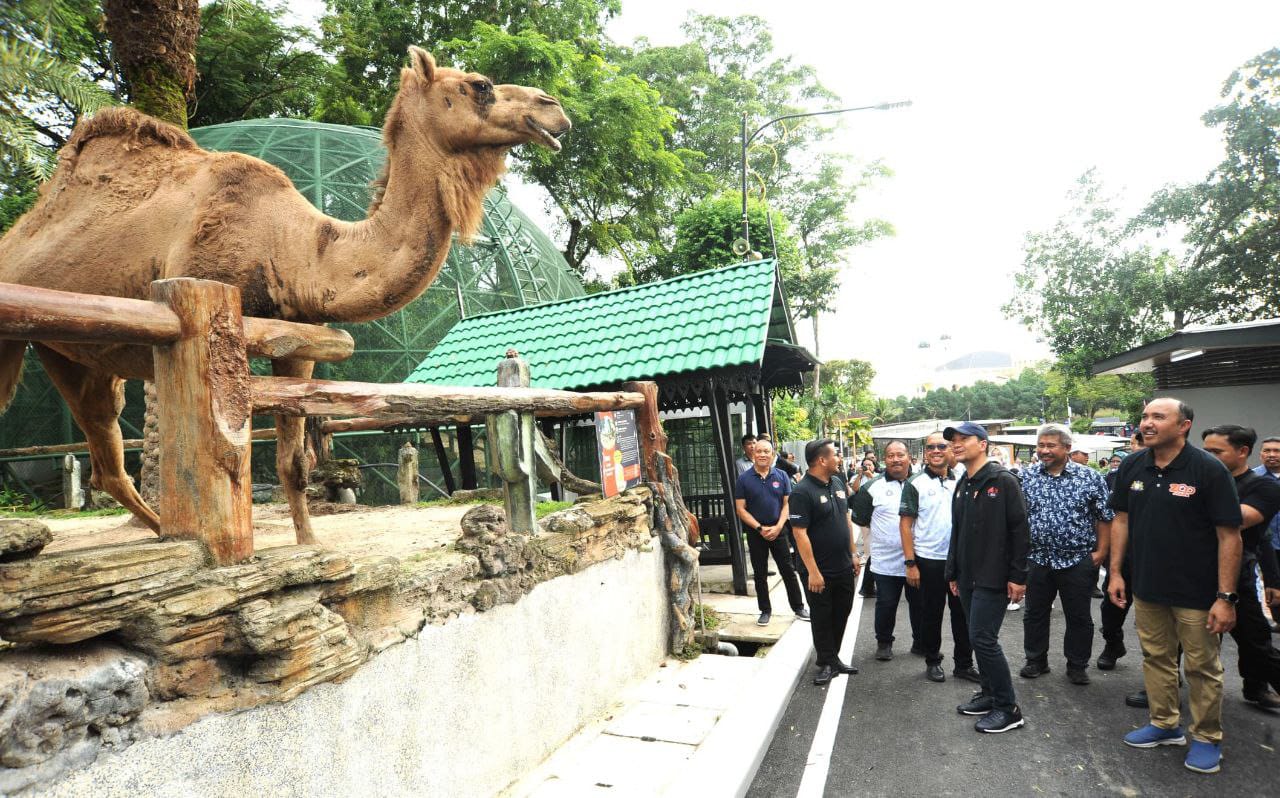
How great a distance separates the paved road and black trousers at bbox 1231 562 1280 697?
0.62 ft

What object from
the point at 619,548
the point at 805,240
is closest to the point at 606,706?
the point at 619,548

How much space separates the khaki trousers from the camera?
3.78 metres

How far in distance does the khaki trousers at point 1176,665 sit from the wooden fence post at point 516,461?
3.64 m

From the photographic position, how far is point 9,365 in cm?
321

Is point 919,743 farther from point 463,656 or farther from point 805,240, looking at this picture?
point 805,240

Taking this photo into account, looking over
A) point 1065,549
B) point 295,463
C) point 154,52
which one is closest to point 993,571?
point 1065,549

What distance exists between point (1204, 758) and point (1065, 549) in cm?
175

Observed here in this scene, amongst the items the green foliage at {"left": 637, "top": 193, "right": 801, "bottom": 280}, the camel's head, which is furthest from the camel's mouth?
the green foliage at {"left": 637, "top": 193, "right": 801, "bottom": 280}

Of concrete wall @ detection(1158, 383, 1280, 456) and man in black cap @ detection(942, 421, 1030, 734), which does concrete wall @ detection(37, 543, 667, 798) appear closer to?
man in black cap @ detection(942, 421, 1030, 734)

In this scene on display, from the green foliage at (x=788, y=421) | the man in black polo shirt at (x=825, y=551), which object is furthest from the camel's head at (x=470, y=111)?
the green foliage at (x=788, y=421)

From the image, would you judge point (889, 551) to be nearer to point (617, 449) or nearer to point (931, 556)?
point (931, 556)

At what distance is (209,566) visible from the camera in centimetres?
224

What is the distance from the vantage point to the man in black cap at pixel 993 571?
437 centimetres

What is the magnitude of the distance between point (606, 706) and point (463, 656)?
1.70 meters
